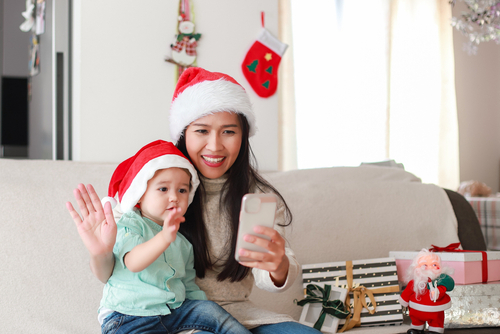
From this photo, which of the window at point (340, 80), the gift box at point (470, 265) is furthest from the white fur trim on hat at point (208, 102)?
the window at point (340, 80)

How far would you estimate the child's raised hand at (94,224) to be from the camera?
863mm

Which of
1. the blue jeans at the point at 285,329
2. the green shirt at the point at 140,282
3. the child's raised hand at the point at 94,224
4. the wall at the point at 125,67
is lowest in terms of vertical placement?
the blue jeans at the point at 285,329

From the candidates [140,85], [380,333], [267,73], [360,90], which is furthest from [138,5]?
[360,90]

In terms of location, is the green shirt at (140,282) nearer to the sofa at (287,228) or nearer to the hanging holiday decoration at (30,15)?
the sofa at (287,228)

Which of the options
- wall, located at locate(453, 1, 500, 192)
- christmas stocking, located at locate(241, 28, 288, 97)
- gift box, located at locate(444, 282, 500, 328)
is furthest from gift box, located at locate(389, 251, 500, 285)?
wall, located at locate(453, 1, 500, 192)

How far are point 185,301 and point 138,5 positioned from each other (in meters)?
1.61

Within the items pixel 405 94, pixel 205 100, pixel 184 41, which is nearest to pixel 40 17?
pixel 184 41

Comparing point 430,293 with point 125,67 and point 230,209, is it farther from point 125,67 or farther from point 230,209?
point 125,67

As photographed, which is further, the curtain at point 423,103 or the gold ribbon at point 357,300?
the curtain at point 423,103

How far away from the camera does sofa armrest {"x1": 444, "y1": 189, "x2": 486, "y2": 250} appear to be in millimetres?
1706

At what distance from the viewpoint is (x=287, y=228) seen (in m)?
1.54

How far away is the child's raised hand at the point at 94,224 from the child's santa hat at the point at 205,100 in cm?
32

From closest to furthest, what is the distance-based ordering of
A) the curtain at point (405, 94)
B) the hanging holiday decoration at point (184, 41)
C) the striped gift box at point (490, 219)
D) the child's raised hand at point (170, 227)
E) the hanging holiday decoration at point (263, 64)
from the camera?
the child's raised hand at point (170, 227)
the hanging holiday decoration at point (184, 41)
the striped gift box at point (490, 219)
the hanging holiday decoration at point (263, 64)
the curtain at point (405, 94)

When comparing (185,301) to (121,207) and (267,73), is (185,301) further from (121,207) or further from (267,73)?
(267,73)
